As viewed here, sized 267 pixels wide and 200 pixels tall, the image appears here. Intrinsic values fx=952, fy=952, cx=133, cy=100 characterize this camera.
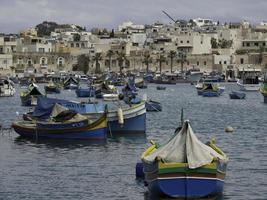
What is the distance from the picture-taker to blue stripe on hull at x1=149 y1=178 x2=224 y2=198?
26281 mm

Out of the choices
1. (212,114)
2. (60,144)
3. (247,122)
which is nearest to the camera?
(60,144)

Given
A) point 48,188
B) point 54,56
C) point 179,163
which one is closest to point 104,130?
point 48,188

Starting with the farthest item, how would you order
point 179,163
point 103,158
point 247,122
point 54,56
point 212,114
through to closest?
point 54,56 < point 212,114 < point 247,122 < point 103,158 < point 179,163

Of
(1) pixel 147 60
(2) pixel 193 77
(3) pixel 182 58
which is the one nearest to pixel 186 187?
(2) pixel 193 77

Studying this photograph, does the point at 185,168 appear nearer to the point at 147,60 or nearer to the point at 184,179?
the point at 184,179

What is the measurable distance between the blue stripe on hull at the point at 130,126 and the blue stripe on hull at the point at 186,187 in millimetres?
21011

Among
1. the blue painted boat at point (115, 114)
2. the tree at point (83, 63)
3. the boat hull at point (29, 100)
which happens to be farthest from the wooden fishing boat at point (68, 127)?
the tree at point (83, 63)

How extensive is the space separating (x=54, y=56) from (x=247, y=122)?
444 ft

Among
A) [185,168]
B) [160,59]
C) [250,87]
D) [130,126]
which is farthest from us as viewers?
[160,59]

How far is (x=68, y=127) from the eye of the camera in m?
44.8

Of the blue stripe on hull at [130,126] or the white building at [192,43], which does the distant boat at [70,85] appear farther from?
the blue stripe on hull at [130,126]

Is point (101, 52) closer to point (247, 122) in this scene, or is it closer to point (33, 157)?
point (247, 122)

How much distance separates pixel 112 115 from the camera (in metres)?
47.2

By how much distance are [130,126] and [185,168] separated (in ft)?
73.6
